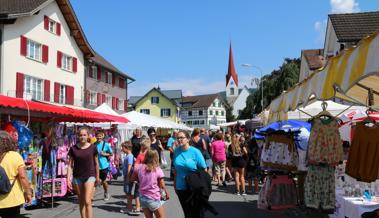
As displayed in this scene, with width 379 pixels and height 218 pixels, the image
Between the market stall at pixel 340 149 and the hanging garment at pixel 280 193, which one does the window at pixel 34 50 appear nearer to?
the hanging garment at pixel 280 193

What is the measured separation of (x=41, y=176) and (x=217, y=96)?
330 ft

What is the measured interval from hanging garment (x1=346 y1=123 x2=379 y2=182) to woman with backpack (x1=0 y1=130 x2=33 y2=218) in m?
4.45

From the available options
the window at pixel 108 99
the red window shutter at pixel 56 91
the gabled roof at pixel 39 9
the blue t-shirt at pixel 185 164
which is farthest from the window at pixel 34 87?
the blue t-shirt at pixel 185 164

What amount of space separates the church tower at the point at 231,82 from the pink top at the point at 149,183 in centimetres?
13017

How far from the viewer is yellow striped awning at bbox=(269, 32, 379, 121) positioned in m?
4.05

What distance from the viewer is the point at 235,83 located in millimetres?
139000

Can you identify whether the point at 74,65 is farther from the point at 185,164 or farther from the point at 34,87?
the point at 185,164

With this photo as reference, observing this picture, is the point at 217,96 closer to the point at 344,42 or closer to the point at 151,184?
the point at 344,42

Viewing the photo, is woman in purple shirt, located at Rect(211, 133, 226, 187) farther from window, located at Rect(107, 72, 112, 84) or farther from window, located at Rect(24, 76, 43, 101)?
window, located at Rect(107, 72, 112, 84)

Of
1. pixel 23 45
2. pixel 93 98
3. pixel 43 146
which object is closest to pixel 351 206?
pixel 43 146

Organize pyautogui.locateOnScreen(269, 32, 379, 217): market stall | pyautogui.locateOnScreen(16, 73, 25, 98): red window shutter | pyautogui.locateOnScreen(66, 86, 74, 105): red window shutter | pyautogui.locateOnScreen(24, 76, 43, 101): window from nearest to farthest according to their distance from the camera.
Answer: pyautogui.locateOnScreen(269, 32, 379, 217): market stall
pyautogui.locateOnScreen(16, 73, 25, 98): red window shutter
pyautogui.locateOnScreen(24, 76, 43, 101): window
pyautogui.locateOnScreen(66, 86, 74, 105): red window shutter

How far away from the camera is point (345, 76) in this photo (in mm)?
4668

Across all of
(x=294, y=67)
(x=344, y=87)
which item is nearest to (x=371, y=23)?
(x=294, y=67)

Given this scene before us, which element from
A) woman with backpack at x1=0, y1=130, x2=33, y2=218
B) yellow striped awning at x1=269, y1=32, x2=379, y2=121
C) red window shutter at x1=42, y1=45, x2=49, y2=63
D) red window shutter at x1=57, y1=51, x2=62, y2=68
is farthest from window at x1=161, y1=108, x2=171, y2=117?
woman with backpack at x1=0, y1=130, x2=33, y2=218
